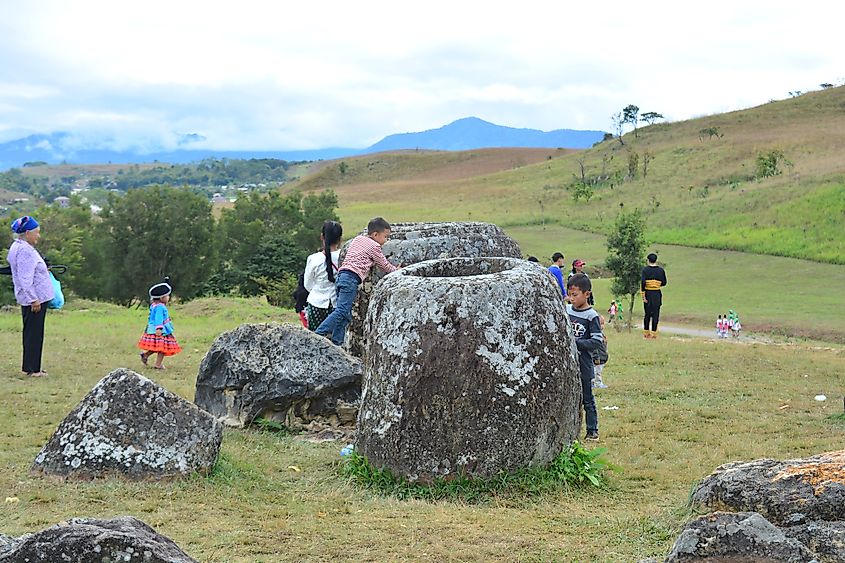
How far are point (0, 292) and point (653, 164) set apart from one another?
222 ft

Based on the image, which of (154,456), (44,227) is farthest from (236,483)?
(44,227)

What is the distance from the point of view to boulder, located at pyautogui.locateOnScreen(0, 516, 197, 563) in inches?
157

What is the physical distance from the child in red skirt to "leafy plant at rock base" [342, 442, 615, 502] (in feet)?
24.4

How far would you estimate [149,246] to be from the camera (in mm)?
53688

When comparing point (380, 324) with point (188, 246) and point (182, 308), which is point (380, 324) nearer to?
point (182, 308)

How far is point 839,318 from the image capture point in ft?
101

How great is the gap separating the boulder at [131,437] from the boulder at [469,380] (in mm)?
1597

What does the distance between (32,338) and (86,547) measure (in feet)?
35.7

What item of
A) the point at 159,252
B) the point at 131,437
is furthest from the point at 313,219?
the point at 131,437

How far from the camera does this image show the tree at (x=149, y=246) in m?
53.6

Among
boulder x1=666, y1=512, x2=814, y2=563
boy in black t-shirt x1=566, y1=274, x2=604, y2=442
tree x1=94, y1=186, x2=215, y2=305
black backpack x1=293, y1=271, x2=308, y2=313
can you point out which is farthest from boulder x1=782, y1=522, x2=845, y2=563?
tree x1=94, y1=186, x2=215, y2=305

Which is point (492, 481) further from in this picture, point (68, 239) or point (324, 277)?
point (68, 239)

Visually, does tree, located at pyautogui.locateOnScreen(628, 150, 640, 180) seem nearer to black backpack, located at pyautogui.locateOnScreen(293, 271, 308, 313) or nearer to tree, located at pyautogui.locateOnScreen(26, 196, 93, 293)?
tree, located at pyautogui.locateOnScreen(26, 196, 93, 293)

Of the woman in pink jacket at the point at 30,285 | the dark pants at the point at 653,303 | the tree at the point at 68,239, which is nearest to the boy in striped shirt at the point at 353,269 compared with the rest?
the woman in pink jacket at the point at 30,285
